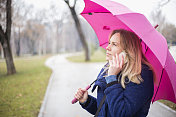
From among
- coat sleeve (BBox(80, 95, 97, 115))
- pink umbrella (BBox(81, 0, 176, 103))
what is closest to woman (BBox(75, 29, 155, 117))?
pink umbrella (BBox(81, 0, 176, 103))

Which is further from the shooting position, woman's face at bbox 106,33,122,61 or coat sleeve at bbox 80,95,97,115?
coat sleeve at bbox 80,95,97,115

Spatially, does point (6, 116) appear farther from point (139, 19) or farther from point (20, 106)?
point (139, 19)

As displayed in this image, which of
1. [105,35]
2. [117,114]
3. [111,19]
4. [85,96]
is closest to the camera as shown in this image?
[117,114]

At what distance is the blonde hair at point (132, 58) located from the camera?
1.28 meters

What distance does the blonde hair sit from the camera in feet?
4.19

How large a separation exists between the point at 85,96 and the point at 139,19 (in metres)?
1.14

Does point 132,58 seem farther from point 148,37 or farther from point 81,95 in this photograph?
point 81,95

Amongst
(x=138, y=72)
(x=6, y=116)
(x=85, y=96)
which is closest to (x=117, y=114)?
(x=138, y=72)

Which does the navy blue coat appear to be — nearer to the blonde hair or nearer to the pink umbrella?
the blonde hair

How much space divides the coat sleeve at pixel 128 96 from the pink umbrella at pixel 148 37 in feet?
0.90

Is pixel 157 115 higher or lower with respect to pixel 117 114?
lower

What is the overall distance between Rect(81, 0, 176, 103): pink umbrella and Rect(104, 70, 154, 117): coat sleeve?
0.90 feet

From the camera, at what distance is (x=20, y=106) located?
13.7ft

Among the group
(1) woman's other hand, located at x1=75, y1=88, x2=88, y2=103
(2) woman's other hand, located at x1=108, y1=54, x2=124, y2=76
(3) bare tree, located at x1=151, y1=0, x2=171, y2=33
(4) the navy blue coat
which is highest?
(3) bare tree, located at x1=151, y1=0, x2=171, y2=33
